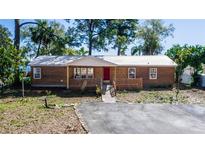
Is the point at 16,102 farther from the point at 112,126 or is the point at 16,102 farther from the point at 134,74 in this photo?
the point at 134,74

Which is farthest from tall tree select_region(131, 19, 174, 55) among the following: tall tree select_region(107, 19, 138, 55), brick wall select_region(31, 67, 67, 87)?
brick wall select_region(31, 67, 67, 87)

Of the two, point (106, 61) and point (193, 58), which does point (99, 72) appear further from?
→ point (193, 58)

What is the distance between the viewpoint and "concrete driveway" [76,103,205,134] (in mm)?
14103

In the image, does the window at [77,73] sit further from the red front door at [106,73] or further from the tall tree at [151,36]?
the tall tree at [151,36]

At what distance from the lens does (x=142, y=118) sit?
16812 mm

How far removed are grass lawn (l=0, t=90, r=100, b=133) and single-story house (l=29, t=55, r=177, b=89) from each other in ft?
9.67

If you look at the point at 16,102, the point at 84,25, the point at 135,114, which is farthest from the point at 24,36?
the point at 135,114

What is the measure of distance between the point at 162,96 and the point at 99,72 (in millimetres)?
7634

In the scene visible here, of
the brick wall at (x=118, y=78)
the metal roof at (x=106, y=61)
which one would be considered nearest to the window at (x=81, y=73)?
the brick wall at (x=118, y=78)

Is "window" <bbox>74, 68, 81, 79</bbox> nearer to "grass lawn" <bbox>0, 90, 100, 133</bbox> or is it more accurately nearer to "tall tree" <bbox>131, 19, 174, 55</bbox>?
"grass lawn" <bbox>0, 90, 100, 133</bbox>

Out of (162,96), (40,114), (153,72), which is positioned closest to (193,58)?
(153,72)
